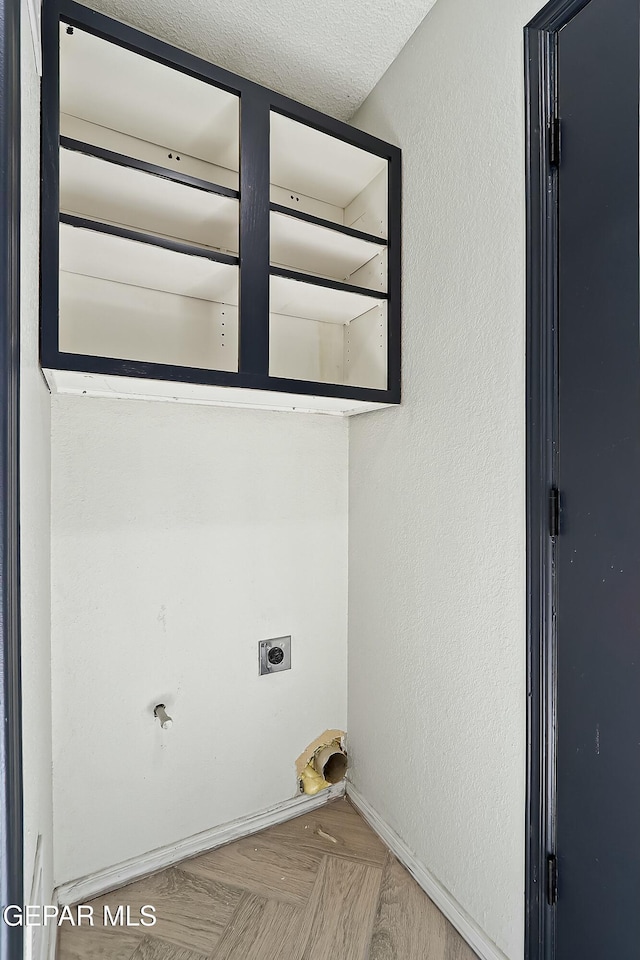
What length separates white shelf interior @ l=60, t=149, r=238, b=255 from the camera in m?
1.09

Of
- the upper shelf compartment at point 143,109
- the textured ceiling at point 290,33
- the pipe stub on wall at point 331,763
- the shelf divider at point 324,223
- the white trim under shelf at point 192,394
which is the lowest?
the pipe stub on wall at point 331,763

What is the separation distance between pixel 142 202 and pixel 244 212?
0.94ft

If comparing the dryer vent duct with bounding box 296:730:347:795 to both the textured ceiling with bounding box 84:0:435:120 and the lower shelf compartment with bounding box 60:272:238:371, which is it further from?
the textured ceiling with bounding box 84:0:435:120

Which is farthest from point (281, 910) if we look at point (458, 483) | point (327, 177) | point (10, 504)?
point (327, 177)

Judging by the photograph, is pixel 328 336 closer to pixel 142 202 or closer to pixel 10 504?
pixel 142 202

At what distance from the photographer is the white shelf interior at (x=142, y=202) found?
1.09 metres

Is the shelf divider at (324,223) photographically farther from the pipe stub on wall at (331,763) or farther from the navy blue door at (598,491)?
the pipe stub on wall at (331,763)

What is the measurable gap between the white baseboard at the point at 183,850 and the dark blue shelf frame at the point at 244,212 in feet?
4.51

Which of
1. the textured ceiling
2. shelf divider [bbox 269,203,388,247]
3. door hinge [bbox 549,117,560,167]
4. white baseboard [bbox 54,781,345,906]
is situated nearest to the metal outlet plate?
white baseboard [bbox 54,781,345,906]

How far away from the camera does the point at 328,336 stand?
1682mm

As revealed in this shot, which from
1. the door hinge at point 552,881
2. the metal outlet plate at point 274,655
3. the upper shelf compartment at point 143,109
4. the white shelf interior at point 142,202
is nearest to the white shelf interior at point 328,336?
the white shelf interior at point 142,202

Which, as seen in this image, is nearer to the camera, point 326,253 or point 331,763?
point 326,253

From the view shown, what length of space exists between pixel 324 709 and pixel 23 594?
125cm

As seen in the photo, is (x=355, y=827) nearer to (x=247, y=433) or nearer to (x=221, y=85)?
(x=247, y=433)
